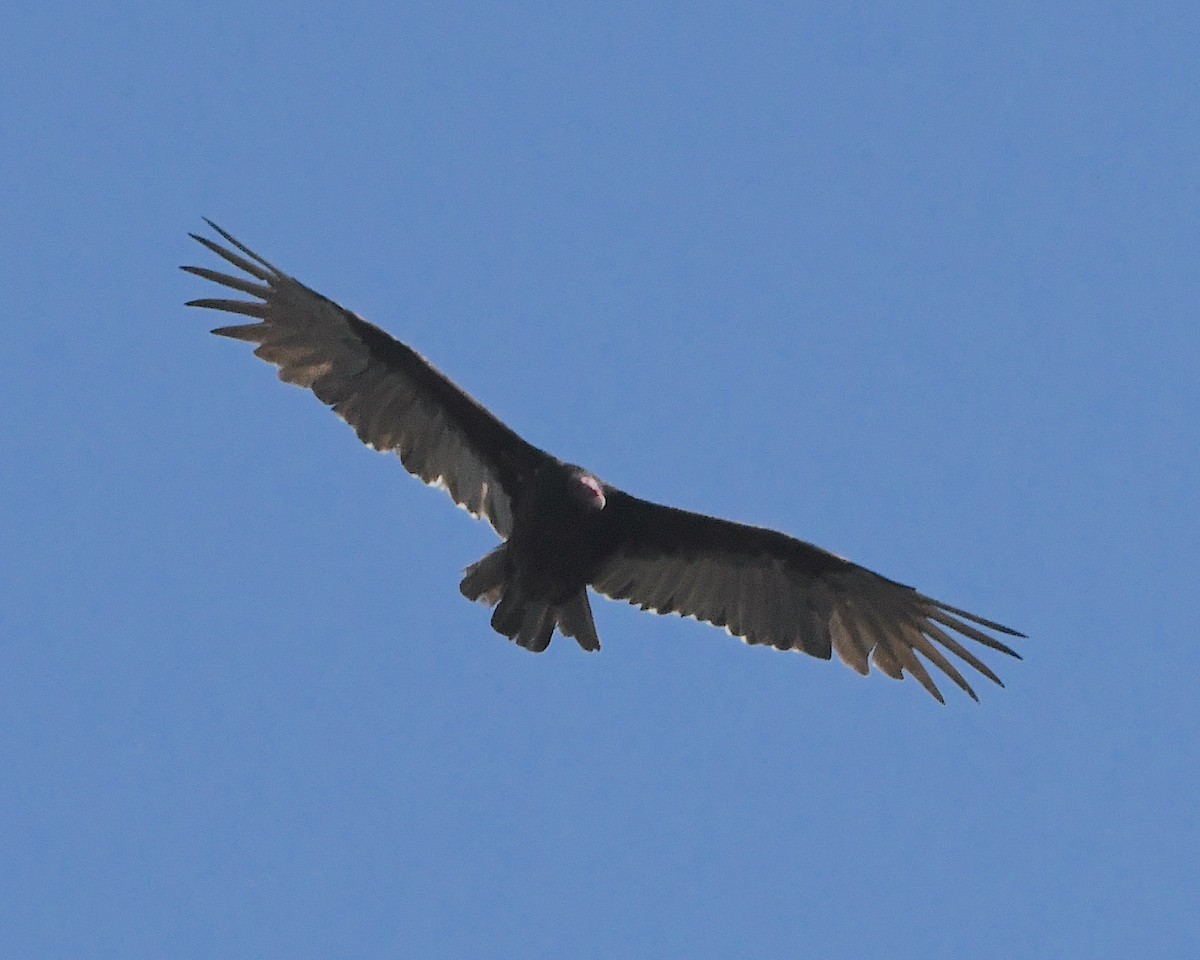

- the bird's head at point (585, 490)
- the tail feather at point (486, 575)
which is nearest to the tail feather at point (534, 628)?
the tail feather at point (486, 575)

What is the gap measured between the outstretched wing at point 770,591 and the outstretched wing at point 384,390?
28.3 inches

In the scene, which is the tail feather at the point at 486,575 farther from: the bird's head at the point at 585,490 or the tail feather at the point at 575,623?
the bird's head at the point at 585,490

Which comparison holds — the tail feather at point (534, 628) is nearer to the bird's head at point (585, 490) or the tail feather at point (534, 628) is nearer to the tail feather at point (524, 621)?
the tail feather at point (524, 621)

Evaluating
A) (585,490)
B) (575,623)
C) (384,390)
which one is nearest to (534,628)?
(575,623)

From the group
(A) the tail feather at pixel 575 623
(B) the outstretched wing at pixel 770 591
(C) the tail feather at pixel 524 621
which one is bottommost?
(C) the tail feather at pixel 524 621

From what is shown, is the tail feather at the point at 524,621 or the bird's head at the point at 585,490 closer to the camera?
the bird's head at the point at 585,490

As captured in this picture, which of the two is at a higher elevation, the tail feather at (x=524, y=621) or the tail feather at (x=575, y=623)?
the tail feather at (x=575, y=623)

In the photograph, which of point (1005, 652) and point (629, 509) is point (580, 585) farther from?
point (1005, 652)

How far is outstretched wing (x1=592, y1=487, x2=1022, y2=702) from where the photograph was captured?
1349 cm

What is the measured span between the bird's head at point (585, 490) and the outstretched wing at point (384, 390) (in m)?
0.35

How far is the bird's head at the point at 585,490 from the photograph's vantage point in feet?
42.1

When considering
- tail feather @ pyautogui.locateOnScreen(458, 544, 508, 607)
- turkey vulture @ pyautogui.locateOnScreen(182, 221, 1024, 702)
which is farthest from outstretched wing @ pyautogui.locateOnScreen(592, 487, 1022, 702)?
tail feather @ pyautogui.locateOnScreen(458, 544, 508, 607)

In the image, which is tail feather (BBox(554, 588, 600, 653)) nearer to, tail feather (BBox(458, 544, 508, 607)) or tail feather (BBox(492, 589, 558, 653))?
tail feather (BBox(492, 589, 558, 653))

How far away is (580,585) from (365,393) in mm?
1583
